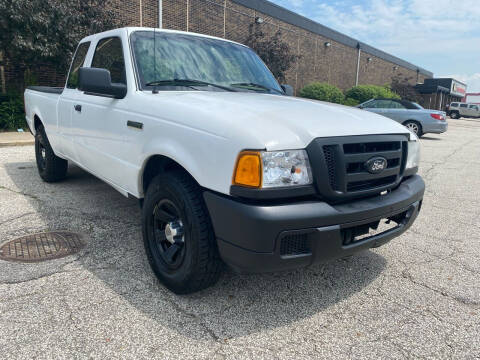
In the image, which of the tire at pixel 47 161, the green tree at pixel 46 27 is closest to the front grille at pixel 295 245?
the tire at pixel 47 161

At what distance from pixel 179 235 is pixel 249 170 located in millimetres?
807

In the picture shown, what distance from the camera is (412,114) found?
48.2 ft

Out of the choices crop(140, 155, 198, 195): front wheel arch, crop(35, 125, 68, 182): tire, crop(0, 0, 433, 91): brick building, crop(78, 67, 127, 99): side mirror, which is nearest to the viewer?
crop(140, 155, 198, 195): front wheel arch

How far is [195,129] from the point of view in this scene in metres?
2.38

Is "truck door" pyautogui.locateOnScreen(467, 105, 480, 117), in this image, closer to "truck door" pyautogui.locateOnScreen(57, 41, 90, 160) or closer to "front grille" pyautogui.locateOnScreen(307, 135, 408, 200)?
"truck door" pyautogui.locateOnScreen(57, 41, 90, 160)

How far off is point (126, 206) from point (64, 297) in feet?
6.87

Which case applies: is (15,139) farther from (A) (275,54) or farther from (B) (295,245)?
(A) (275,54)

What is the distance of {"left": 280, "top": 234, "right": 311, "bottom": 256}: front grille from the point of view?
2172 mm

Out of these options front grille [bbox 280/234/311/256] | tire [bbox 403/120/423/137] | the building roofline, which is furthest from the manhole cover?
the building roofline

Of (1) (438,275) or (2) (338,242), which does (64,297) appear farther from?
(1) (438,275)

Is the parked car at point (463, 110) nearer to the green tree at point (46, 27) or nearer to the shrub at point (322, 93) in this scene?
the shrub at point (322, 93)

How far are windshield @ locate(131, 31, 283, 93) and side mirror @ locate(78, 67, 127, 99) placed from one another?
0.19 m

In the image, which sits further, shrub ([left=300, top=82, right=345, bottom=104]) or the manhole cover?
shrub ([left=300, top=82, right=345, bottom=104])

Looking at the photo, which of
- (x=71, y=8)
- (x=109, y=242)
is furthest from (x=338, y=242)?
(x=71, y=8)
